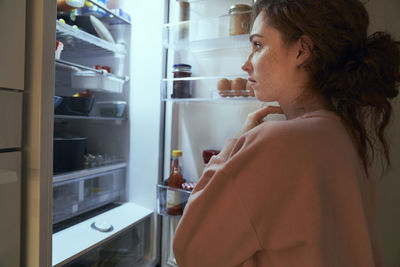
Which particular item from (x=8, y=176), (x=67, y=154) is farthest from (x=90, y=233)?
(x=8, y=176)

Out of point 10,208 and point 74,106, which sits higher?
point 74,106

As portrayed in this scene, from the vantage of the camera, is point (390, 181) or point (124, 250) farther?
point (124, 250)

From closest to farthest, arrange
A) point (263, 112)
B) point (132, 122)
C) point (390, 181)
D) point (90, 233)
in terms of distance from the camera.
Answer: point (263, 112)
point (390, 181)
point (90, 233)
point (132, 122)

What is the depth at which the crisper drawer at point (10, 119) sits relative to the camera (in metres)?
0.65

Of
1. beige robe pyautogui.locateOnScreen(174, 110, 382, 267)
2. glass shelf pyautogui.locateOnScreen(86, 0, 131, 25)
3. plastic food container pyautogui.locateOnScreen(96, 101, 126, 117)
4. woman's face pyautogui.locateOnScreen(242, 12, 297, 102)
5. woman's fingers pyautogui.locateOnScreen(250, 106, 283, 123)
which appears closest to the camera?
beige robe pyautogui.locateOnScreen(174, 110, 382, 267)

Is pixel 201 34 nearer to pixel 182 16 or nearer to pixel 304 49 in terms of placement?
pixel 182 16

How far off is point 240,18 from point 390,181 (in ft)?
2.80

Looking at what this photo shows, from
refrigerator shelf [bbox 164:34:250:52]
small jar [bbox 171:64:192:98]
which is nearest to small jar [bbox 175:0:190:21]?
refrigerator shelf [bbox 164:34:250:52]

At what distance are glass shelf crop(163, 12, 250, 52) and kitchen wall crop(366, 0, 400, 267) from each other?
0.49 m

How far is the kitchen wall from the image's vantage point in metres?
0.90

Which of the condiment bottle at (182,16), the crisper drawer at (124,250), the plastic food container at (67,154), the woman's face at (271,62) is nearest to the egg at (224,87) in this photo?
the condiment bottle at (182,16)

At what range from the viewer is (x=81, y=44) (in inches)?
47.4

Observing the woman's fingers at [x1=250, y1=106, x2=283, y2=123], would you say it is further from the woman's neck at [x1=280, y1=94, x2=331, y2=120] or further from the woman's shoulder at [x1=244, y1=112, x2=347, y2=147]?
the woman's shoulder at [x1=244, y1=112, x2=347, y2=147]

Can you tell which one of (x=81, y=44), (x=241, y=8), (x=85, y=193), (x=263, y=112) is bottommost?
(x=85, y=193)
